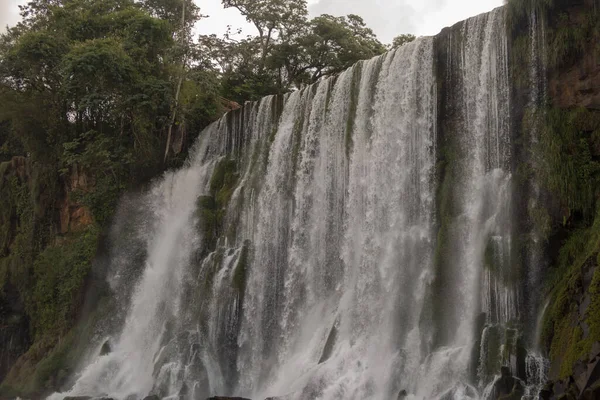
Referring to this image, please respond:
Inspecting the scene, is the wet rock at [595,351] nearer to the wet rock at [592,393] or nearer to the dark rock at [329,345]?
the wet rock at [592,393]

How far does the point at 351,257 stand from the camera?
17.6 metres

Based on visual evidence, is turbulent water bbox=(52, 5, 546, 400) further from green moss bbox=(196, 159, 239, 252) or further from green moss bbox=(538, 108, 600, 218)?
green moss bbox=(538, 108, 600, 218)

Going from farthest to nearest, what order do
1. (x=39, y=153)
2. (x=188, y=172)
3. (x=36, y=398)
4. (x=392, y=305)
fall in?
(x=39, y=153) < (x=188, y=172) < (x=36, y=398) < (x=392, y=305)

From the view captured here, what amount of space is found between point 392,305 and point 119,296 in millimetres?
10985

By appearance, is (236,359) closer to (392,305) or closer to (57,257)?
(392,305)

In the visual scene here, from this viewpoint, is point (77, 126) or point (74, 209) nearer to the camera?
point (74, 209)

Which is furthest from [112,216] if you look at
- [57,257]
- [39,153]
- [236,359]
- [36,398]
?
[236,359]

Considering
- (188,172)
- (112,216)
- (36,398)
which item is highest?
(188,172)

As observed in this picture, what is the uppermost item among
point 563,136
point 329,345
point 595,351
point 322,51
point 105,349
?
point 322,51

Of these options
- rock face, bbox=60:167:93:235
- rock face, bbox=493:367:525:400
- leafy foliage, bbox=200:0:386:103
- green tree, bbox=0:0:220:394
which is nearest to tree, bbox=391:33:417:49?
leafy foliage, bbox=200:0:386:103

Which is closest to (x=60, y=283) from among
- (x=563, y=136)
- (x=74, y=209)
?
(x=74, y=209)

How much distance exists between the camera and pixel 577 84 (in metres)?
14.3

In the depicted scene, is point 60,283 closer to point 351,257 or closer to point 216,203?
point 216,203

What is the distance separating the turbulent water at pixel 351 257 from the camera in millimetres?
14320
